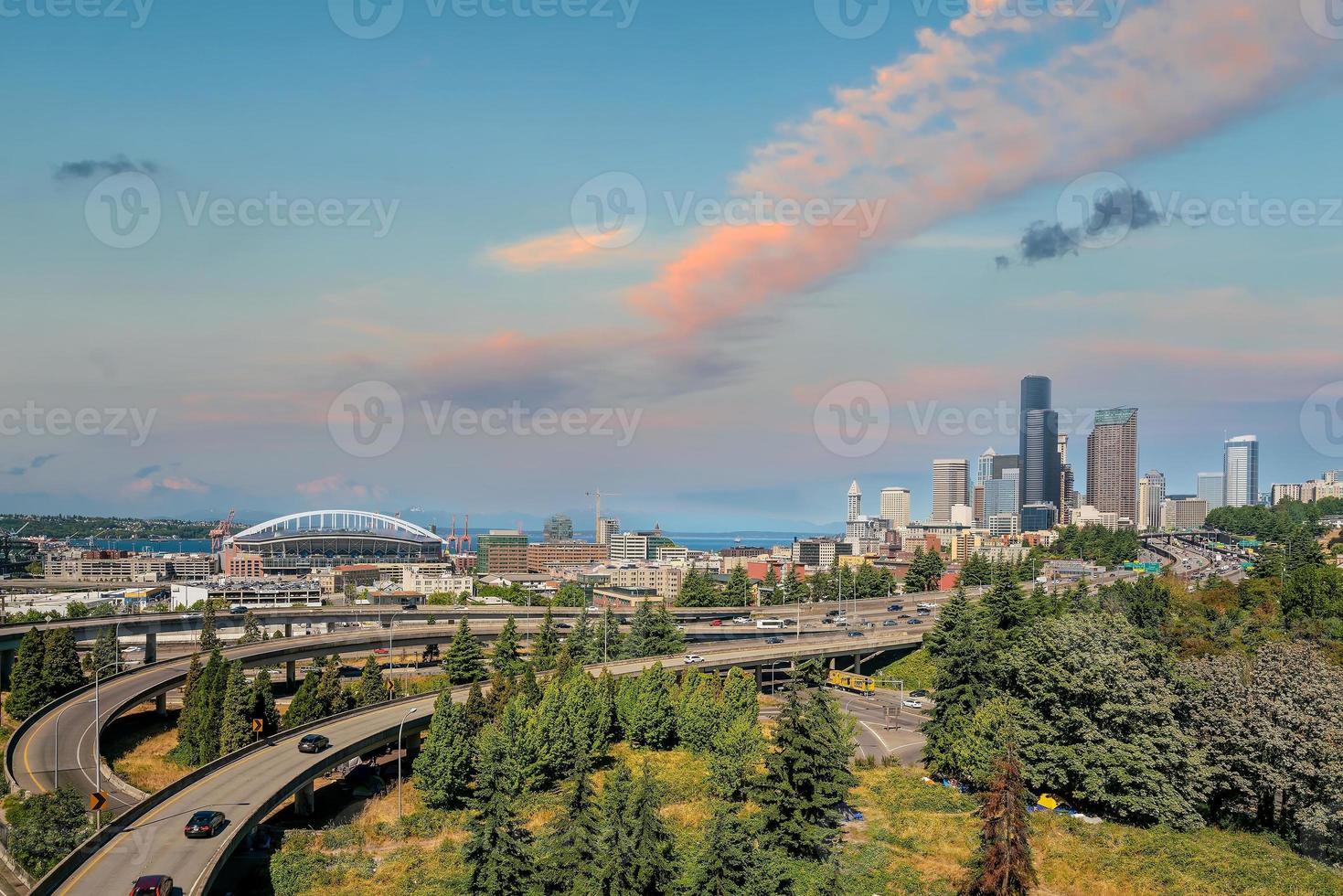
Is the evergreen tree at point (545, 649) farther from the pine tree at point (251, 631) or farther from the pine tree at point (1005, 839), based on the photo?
the pine tree at point (1005, 839)

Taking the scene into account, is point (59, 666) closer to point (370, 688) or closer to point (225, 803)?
point (370, 688)

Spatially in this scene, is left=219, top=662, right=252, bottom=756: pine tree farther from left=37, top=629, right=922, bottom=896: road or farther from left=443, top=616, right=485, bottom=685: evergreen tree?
left=443, top=616, right=485, bottom=685: evergreen tree

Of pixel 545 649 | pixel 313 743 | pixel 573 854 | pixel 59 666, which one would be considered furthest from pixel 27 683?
pixel 573 854

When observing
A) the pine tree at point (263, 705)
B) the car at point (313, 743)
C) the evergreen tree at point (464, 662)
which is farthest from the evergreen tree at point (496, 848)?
the evergreen tree at point (464, 662)

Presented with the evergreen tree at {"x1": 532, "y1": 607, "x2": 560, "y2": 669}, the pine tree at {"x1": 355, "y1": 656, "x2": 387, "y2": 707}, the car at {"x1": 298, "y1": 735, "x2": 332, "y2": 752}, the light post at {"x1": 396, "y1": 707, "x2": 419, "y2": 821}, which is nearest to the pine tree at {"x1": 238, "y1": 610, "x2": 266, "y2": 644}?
the pine tree at {"x1": 355, "y1": 656, "x2": 387, "y2": 707}

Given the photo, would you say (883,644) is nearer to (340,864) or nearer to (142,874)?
(340,864)

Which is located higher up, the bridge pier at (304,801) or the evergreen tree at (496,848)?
the evergreen tree at (496,848)

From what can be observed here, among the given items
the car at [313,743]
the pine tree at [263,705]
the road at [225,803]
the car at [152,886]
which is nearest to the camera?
the car at [152,886]

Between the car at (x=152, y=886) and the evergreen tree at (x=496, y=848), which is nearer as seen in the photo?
the car at (x=152, y=886)
